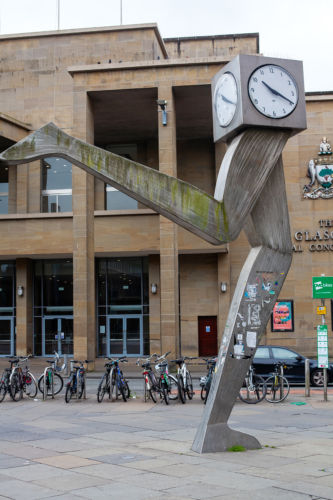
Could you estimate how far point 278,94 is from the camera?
9883 mm

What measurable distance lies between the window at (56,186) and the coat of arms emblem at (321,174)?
12179mm

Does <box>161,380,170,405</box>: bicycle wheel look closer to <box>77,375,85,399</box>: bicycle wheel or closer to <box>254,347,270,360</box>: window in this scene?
<box>77,375,85,399</box>: bicycle wheel

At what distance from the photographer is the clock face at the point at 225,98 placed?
387 inches

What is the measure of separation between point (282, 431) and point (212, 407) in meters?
2.76

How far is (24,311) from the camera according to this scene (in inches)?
1289

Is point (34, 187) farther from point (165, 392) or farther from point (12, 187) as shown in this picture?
point (165, 392)

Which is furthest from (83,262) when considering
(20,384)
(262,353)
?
(20,384)

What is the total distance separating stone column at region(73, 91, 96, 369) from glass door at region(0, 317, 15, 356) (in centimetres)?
764

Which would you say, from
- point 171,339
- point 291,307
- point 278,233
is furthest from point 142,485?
point 291,307

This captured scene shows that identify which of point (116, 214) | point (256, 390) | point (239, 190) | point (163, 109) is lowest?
point (256, 390)

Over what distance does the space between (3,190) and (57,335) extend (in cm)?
827

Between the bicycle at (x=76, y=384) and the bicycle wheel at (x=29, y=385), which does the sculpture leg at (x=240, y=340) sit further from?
the bicycle wheel at (x=29, y=385)

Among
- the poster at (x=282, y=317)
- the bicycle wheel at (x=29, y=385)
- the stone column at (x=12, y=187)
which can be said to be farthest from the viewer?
the stone column at (x=12, y=187)

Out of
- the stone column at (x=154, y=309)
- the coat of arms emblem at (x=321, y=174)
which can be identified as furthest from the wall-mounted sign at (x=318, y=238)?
the stone column at (x=154, y=309)
